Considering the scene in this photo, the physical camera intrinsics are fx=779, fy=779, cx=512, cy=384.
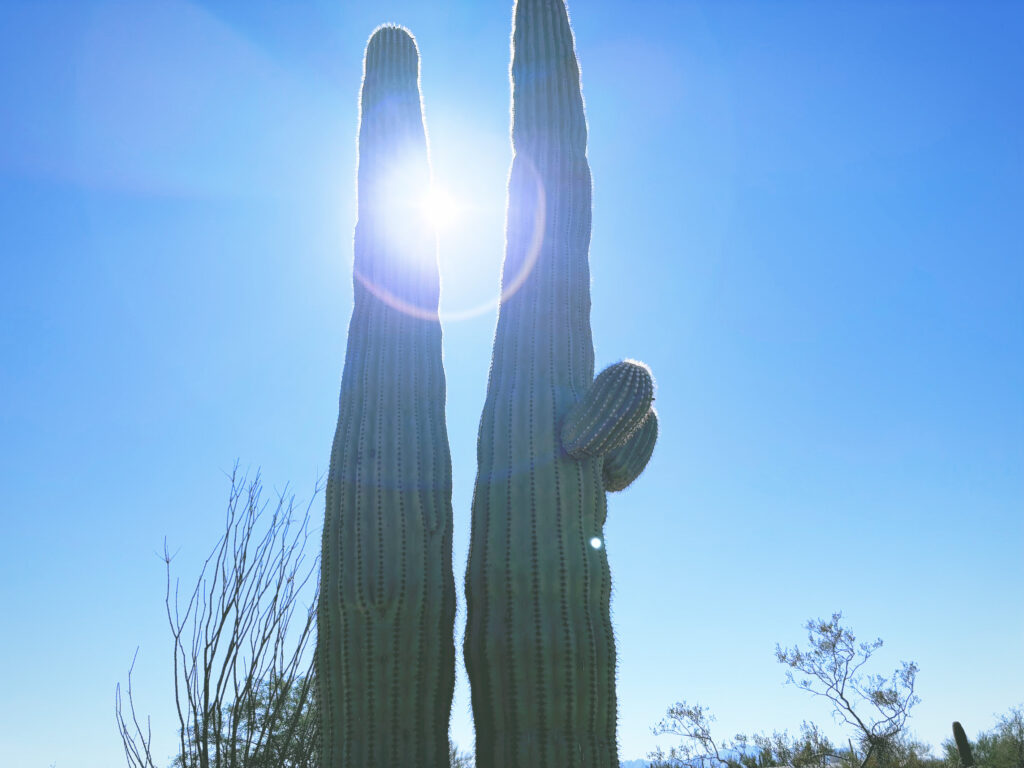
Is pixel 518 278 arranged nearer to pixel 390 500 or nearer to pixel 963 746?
pixel 390 500

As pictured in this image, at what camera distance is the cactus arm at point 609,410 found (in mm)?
4547

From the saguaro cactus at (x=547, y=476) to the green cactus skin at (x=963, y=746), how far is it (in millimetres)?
10566

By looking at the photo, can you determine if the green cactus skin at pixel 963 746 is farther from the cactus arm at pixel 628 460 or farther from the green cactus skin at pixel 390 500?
the green cactus skin at pixel 390 500

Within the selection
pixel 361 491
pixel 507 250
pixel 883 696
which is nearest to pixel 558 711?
pixel 361 491

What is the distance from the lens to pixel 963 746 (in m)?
12.5

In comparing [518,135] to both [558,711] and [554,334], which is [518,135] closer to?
[554,334]

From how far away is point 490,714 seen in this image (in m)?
4.30

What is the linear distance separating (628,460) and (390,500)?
5.42 feet

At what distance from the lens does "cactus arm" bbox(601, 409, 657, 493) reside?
17.2ft

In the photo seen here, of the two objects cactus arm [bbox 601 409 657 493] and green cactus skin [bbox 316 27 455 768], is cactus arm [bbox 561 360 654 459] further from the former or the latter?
green cactus skin [bbox 316 27 455 768]

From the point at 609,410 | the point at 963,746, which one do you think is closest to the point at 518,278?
the point at 609,410

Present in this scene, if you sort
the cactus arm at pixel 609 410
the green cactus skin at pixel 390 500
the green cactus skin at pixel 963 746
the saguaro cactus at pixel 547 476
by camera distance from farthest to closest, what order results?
the green cactus skin at pixel 963 746 → the cactus arm at pixel 609 410 → the green cactus skin at pixel 390 500 → the saguaro cactus at pixel 547 476

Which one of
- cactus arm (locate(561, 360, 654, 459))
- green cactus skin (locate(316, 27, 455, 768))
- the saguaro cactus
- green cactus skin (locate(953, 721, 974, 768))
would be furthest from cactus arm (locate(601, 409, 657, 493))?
green cactus skin (locate(953, 721, 974, 768))

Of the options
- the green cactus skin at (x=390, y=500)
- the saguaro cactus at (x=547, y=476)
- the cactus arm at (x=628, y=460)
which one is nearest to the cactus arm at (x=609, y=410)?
the saguaro cactus at (x=547, y=476)
